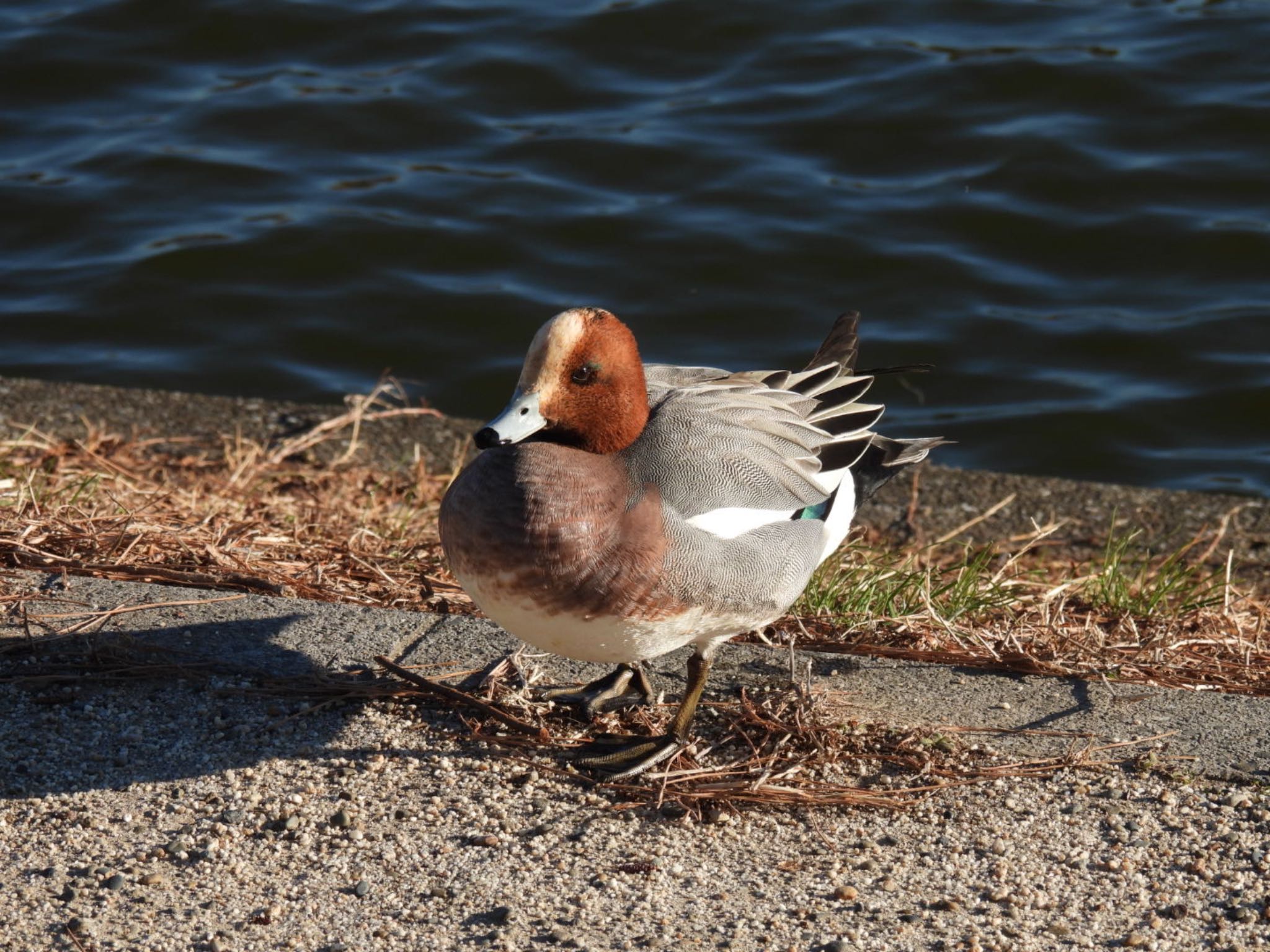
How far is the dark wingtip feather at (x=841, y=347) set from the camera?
11.6 feet

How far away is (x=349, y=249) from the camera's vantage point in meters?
7.26

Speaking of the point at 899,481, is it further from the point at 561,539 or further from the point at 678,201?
the point at 561,539

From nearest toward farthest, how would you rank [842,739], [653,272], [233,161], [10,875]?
1. [10,875]
2. [842,739]
3. [653,272]
4. [233,161]

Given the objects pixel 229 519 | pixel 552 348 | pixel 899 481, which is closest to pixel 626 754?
pixel 552 348

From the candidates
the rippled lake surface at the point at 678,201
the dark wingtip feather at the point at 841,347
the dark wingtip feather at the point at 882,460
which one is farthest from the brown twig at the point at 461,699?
the rippled lake surface at the point at 678,201

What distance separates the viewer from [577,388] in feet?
9.12

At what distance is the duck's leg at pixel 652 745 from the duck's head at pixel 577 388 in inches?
19.2

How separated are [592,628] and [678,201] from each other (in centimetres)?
504

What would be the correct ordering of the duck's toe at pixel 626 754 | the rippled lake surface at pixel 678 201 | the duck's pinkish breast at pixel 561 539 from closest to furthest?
the duck's pinkish breast at pixel 561 539 < the duck's toe at pixel 626 754 < the rippled lake surface at pixel 678 201

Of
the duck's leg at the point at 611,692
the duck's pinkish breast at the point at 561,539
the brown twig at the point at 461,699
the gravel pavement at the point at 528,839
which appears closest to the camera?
the gravel pavement at the point at 528,839

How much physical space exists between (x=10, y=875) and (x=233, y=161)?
594 centimetres

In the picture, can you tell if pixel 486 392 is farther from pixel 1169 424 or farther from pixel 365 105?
pixel 1169 424

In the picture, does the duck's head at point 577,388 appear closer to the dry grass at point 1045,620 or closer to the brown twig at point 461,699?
the brown twig at point 461,699

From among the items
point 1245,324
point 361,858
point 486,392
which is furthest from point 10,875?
point 1245,324
